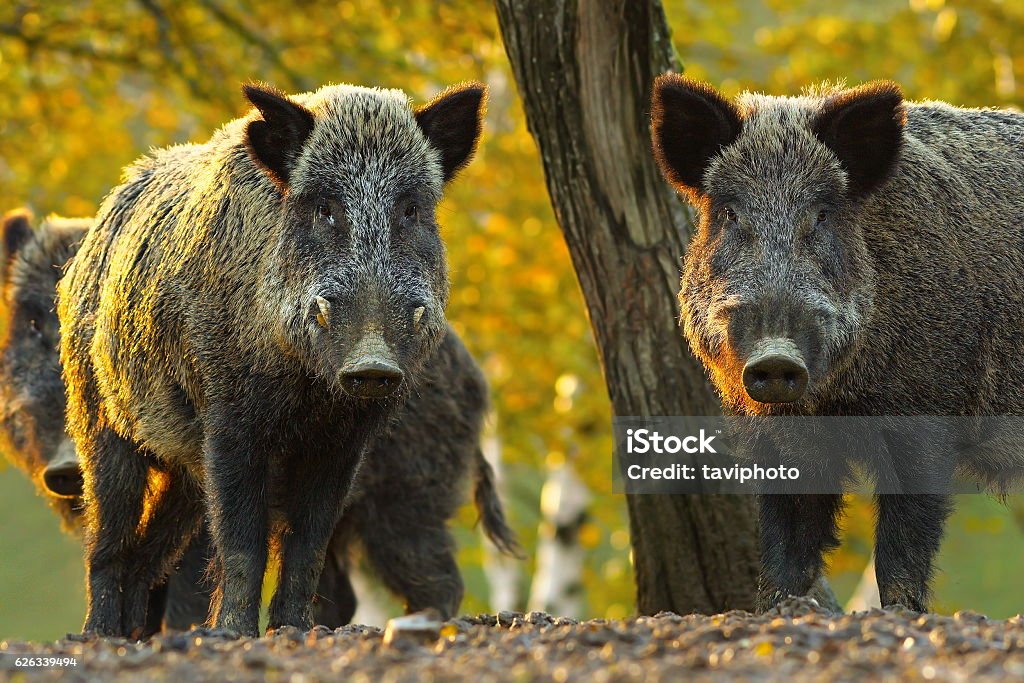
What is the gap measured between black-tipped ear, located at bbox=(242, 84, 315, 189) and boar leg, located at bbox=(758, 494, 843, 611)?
242 centimetres

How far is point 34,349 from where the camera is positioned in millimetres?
8188

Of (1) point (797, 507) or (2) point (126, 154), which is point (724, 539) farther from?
(2) point (126, 154)

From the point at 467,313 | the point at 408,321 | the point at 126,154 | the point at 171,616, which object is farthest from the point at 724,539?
the point at 126,154

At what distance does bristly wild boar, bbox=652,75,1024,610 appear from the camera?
562 centimetres

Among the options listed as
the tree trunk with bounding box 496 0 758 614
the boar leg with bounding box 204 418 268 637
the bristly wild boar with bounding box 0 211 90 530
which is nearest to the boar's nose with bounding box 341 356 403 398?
the boar leg with bounding box 204 418 268 637

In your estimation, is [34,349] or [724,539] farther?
[34,349]

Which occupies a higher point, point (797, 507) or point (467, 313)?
point (467, 313)

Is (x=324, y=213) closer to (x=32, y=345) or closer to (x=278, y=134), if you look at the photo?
(x=278, y=134)

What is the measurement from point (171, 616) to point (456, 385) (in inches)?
83.0

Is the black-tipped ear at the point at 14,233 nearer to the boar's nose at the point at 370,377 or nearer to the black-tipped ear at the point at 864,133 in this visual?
the boar's nose at the point at 370,377

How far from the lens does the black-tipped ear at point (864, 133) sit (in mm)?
Answer: 5883

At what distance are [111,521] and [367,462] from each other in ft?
5.94

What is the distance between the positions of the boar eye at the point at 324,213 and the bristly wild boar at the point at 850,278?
1492 mm
